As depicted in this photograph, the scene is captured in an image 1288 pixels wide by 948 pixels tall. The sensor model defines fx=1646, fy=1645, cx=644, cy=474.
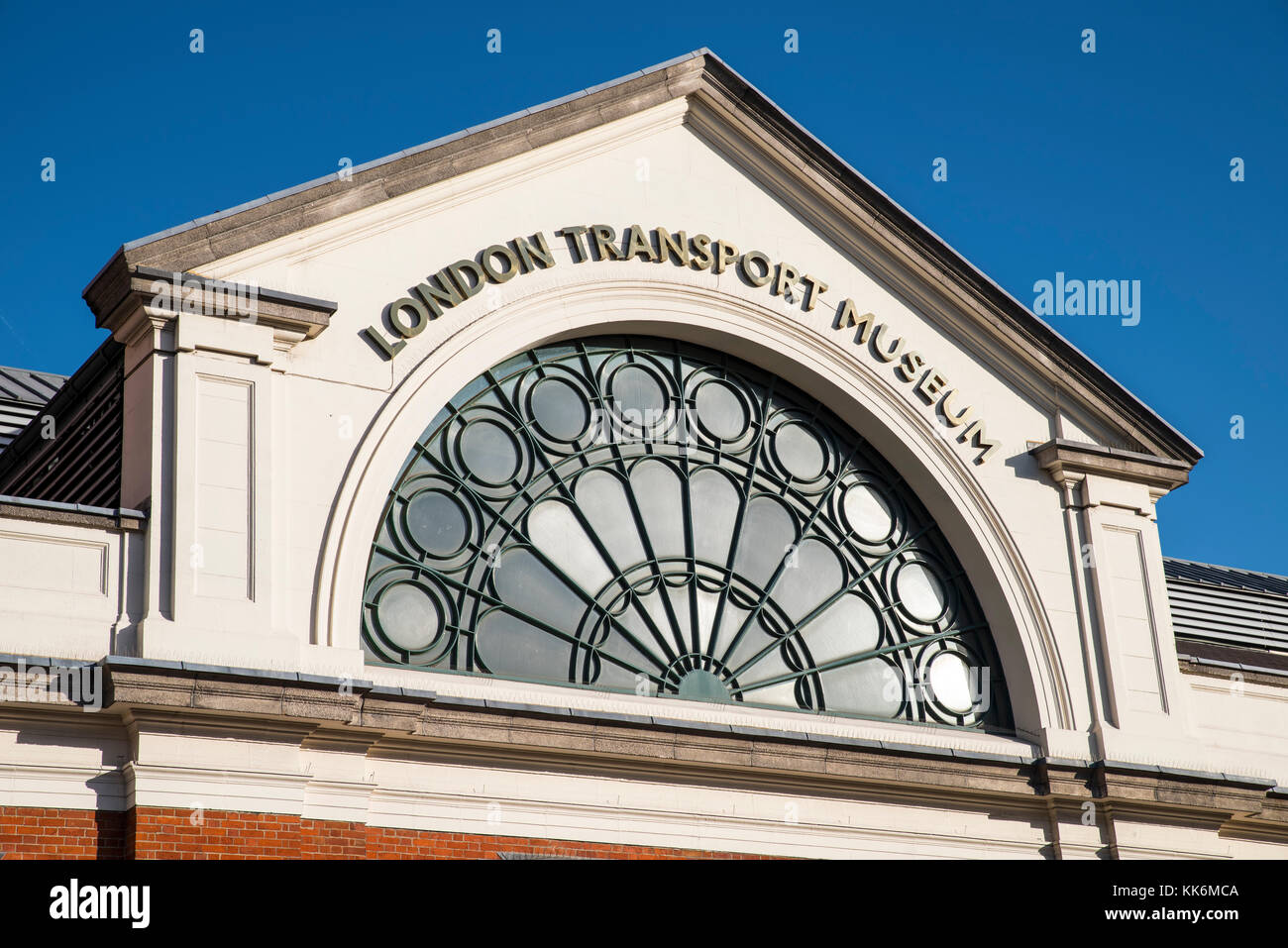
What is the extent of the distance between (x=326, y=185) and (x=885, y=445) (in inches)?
256

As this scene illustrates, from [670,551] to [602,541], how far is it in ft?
2.35

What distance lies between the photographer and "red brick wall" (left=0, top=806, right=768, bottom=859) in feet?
40.8

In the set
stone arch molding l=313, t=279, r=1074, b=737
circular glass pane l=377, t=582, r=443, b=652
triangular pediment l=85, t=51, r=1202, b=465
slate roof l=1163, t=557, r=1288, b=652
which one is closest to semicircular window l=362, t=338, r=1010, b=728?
circular glass pane l=377, t=582, r=443, b=652

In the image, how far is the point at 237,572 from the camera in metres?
13.7

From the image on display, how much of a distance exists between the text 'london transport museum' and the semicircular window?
0.04 m

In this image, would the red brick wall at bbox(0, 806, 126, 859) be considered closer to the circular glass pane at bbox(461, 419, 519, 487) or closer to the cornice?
the circular glass pane at bbox(461, 419, 519, 487)

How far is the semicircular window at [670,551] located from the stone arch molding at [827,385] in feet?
0.72

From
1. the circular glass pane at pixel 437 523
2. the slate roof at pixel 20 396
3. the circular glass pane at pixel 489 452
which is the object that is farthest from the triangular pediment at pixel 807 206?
the slate roof at pixel 20 396

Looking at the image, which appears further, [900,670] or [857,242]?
[857,242]

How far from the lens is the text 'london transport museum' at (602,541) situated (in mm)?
13266

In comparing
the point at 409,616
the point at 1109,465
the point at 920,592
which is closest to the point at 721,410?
the point at 920,592

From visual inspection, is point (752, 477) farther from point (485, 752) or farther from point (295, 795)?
point (295, 795)
